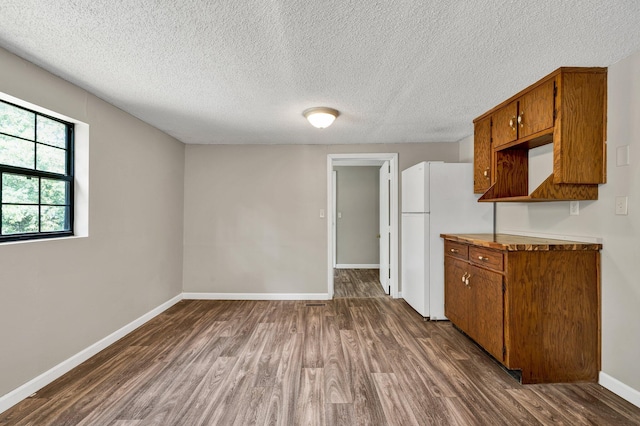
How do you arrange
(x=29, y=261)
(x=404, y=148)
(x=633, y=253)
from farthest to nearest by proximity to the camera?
(x=404, y=148) < (x=29, y=261) < (x=633, y=253)

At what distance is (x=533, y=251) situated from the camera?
2154mm

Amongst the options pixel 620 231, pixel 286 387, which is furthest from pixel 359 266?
pixel 620 231

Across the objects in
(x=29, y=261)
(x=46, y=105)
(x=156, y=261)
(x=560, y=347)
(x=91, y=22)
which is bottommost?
(x=560, y=347)

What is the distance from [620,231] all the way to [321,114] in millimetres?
2371

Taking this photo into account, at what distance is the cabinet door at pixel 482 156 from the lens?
2.97 m

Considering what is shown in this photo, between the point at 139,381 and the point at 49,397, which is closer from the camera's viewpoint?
the point at 49,397

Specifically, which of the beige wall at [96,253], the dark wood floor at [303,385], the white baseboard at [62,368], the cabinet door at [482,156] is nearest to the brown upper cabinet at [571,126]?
the cabinet door at [482,156]

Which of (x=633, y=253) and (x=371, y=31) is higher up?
(x=371, y=31)

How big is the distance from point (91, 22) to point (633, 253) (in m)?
3.41

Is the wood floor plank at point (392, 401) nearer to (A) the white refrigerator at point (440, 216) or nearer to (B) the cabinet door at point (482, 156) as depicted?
(A) the white refrigerator at point (440, 216)

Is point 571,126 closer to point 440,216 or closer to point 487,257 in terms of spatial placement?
point 487,257

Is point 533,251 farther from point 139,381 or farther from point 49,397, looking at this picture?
point 49,397

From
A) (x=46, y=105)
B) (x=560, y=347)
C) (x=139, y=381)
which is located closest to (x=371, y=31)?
(x=46, y=105)

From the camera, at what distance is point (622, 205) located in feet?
6.39
